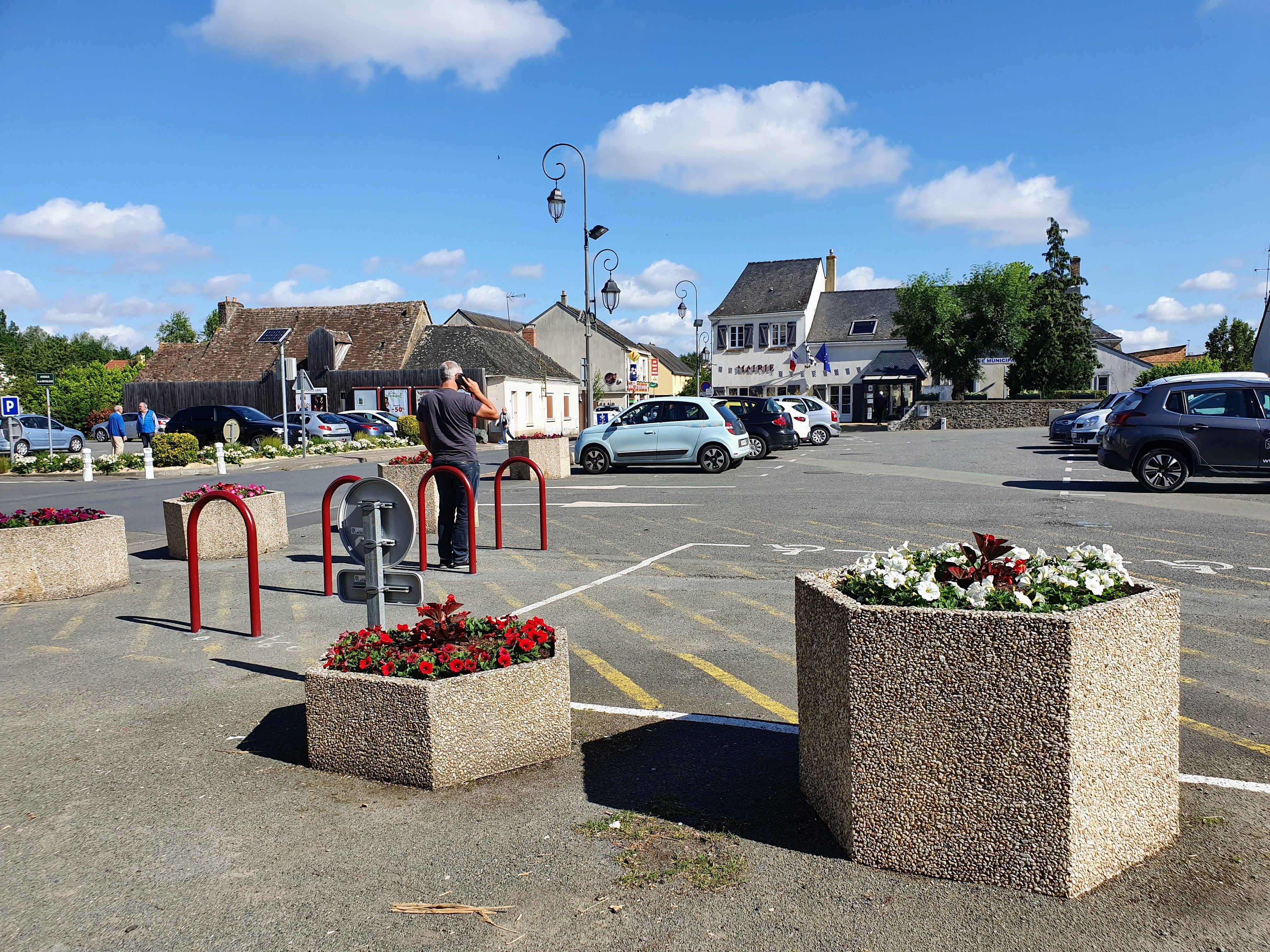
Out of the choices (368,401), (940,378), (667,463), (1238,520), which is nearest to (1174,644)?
(1238,520)

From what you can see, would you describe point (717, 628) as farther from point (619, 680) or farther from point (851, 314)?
point (851, 314)

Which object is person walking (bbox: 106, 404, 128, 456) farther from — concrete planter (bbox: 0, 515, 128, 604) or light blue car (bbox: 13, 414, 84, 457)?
concrete planter (bbox: 0, 515, 128, 604)

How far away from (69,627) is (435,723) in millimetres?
4614

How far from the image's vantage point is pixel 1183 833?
3568 millimetres

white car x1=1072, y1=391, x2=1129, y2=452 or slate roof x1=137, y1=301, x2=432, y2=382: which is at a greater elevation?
slate roof x1=137, y1=301, x2=432, y2=382

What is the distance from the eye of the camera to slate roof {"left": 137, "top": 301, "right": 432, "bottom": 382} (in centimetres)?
5381

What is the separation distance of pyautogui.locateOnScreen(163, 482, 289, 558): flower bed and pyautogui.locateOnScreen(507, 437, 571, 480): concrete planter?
8967 mm

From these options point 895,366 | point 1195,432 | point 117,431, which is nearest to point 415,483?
point 1195,432

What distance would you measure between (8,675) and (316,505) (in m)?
10.3

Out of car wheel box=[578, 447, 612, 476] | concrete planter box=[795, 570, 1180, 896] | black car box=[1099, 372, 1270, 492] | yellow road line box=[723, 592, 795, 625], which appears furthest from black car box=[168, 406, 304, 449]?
concrete planter box=[795, 570, 1180, 896]

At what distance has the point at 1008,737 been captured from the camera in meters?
3.09

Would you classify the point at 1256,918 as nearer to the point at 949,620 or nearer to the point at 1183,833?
the point at 1183,833

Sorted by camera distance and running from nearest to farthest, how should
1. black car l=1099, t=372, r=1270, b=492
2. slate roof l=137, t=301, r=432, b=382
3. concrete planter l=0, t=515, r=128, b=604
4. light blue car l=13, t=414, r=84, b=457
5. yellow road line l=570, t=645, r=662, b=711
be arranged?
yellow road line l=570, t=645, r=662, b=711, concrete planter l=0, t=515, r=128, b=604, black car l=1099, t=372, r=1270, b=492, light blue car l=13, t=414, r=84, b=457, slate roof l=137, t=301, r=432, b=382

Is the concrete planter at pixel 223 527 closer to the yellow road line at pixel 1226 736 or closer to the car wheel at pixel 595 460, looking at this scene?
the yellow road line at pixel 1226 736
